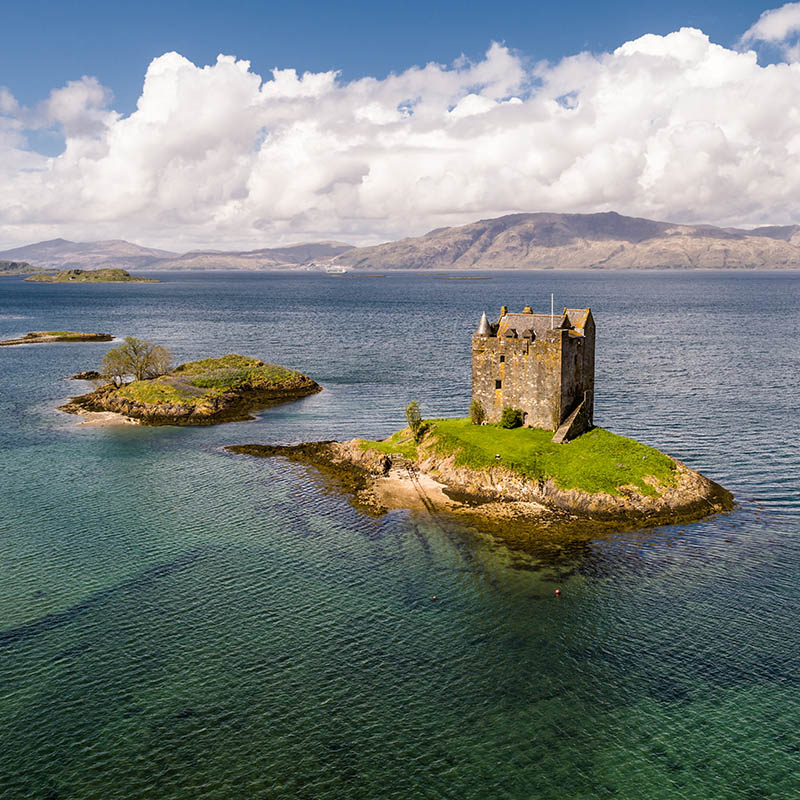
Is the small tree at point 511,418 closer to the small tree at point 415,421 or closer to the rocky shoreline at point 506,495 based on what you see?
the rocky shoreline at point 506,495

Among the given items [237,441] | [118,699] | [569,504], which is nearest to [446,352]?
[237,441]

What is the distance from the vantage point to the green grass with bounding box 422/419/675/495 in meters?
53.3

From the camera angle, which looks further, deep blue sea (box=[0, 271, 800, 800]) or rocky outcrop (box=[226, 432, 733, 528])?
rocky outcrop (box=[226, 432, 733, 528])

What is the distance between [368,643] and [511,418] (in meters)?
32.0

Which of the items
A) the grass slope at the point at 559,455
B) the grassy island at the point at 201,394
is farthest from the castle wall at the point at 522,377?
the grassy island at the point at 201,394

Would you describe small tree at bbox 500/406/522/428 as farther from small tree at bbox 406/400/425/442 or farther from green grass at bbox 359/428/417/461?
green grass at bbox 359/428/417/461

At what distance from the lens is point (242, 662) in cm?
3353

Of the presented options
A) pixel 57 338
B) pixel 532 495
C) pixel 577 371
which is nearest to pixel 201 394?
pixel 577 371

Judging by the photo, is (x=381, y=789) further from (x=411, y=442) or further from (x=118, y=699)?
(x=411, y=442)

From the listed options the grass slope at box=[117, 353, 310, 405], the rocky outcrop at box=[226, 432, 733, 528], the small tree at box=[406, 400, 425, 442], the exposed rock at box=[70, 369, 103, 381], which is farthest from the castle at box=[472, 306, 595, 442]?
the exposed rock at box=[70, 369, 103, 381]

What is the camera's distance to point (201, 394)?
87938 mm

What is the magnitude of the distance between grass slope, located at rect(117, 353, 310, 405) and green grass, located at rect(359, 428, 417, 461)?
30198 mm

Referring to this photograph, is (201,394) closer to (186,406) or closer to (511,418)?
(186,406)

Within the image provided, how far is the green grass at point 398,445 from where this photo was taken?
206 feet
